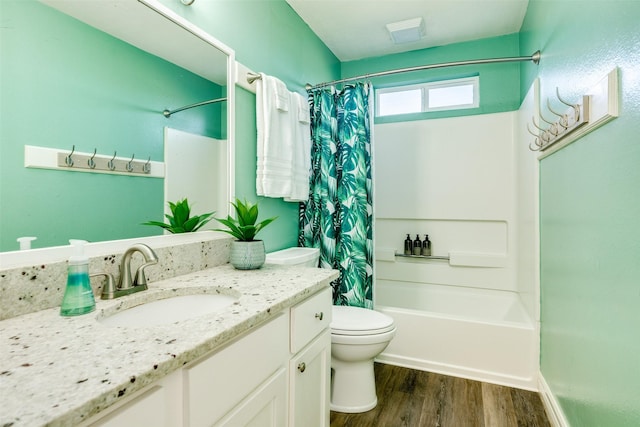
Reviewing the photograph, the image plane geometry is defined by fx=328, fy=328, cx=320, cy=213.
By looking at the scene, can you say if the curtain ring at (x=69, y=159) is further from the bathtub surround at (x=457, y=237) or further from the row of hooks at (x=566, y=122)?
the bathtub surround at (x=457, y=237)

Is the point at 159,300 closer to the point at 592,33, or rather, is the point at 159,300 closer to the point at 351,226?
the point at 351,226

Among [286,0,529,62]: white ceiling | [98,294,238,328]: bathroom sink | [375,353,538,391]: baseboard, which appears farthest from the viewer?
[286,0,529,62]: white ceiling

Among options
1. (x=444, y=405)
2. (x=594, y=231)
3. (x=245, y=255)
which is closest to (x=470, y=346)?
(x=444, y=405)

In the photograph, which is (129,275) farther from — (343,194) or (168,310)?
(343,194)

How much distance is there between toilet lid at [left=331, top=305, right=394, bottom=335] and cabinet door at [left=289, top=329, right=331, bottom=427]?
36 centimetres

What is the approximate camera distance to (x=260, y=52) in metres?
1.92

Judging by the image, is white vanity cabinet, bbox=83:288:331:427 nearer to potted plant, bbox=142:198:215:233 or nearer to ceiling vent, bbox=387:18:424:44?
potted plant, bbox=142:198:215:233

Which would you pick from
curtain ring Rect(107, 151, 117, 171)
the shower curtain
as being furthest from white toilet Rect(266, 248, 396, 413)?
curtain ring Rect(107, 151, 117, 171)

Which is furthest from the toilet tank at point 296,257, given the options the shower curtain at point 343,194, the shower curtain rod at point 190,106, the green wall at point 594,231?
the green wall at point 594,231

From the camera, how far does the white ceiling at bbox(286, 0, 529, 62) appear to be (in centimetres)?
225

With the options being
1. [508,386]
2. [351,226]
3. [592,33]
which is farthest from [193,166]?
[508,386]

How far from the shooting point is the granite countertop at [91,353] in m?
0.47

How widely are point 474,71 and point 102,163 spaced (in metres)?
2.84

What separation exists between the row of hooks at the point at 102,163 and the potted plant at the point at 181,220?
0.62 ft
